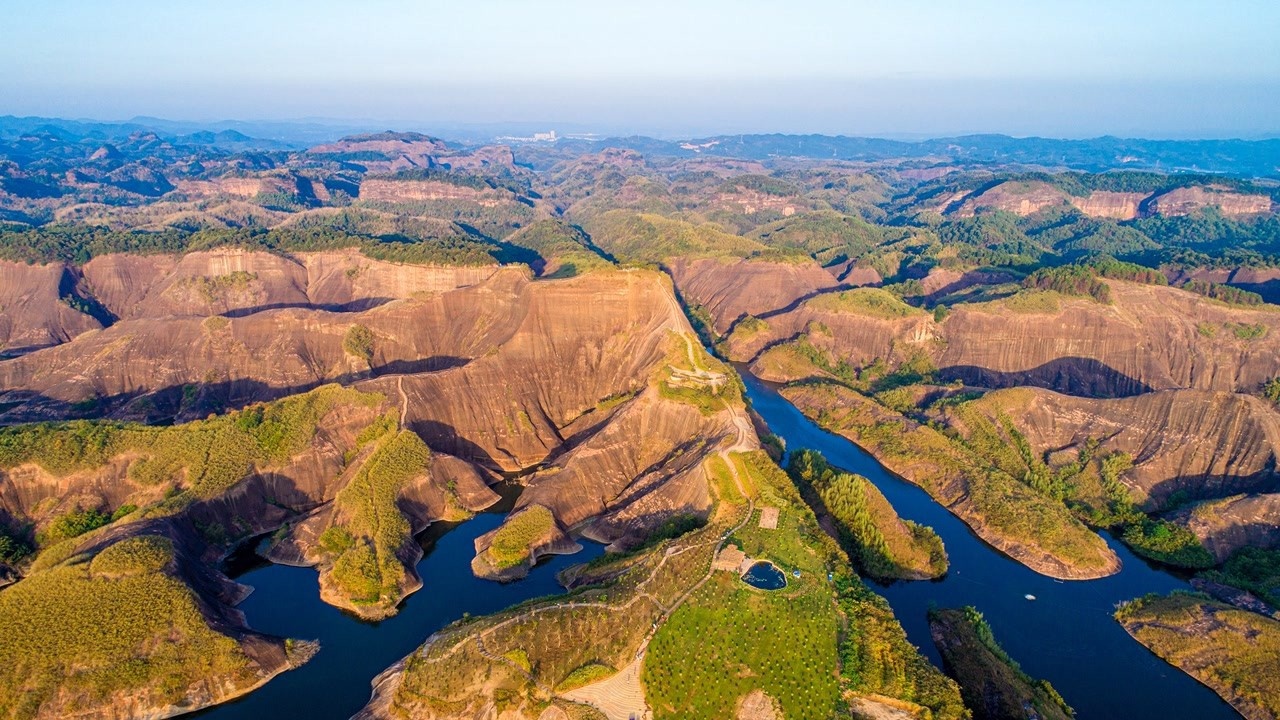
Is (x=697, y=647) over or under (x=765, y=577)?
under

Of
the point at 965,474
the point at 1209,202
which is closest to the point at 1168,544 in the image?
the point at 965,474

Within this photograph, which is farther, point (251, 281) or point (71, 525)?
point (251, 281)

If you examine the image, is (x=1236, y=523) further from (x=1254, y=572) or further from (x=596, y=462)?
(x=596, y=462)

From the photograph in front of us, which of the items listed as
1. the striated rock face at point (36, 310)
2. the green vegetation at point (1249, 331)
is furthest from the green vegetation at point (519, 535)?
the green vegetation at point (1249, 331)

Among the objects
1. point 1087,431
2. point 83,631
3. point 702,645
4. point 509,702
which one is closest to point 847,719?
point 702,645

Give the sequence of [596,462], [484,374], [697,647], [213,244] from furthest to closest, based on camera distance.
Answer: [213,244] → [484,374] → [596,462] → [697,647]

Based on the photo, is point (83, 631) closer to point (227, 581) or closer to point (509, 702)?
point (227, 581)

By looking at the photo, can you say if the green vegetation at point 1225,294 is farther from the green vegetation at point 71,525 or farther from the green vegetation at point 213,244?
the green vegetation at point 71,525
